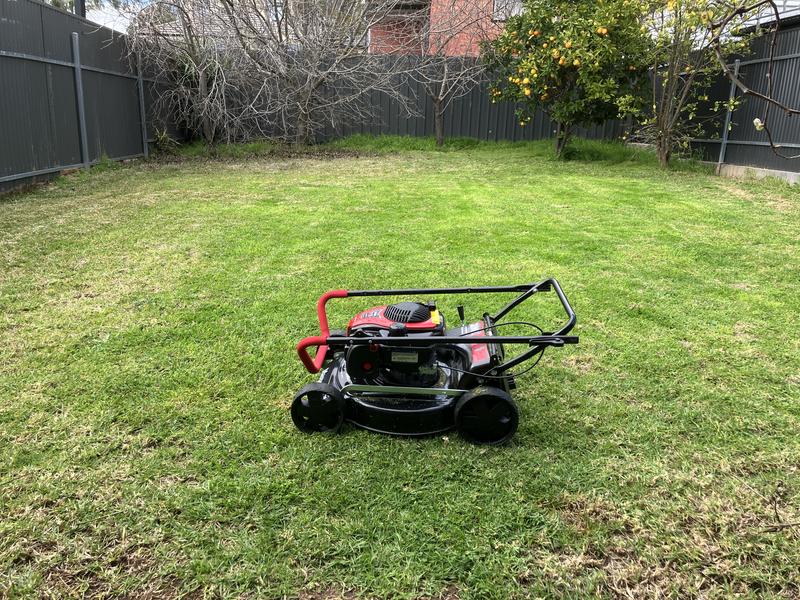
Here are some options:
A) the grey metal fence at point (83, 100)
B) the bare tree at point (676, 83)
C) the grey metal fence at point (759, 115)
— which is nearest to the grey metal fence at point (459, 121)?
the bare tree at point (676, 83)

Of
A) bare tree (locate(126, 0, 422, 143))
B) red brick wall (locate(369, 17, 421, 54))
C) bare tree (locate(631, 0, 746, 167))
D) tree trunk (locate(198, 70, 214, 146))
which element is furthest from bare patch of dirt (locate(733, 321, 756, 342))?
red brick wall (locate(369, 17, 421, 54))

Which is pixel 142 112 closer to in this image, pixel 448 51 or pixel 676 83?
pixel 448 51

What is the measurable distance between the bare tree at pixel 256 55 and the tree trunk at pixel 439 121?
3.48ft

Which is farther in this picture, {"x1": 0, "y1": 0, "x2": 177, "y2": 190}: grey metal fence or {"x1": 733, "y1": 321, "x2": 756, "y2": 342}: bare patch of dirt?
{"x1": 0, "y1": 0, "x2": 177, "y2": 190}: grey metal fence

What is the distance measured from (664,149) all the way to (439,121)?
5.42 meters

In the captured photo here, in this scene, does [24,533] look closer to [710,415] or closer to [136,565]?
[136,565]

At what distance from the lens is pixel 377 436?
97.8 inches

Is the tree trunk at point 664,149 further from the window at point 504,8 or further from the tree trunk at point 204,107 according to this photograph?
the tree trunk at point 204,107

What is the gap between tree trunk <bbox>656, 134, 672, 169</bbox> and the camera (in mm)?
10305

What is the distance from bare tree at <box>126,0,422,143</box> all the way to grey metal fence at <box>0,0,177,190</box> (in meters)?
0.83

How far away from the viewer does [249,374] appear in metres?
2.98

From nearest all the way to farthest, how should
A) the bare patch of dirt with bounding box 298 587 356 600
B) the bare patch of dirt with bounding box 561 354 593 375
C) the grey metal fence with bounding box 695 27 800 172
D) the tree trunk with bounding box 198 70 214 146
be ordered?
the bare patch of dirt with bounding box 298 587 356 600 → the bare patch of dirt with bounding box 561 354 593 375 → the grey metal fence with bounding box 695 27 800 172 → the tree trunk with bounding box 198 70 214 146

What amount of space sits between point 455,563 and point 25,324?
9.49 feet

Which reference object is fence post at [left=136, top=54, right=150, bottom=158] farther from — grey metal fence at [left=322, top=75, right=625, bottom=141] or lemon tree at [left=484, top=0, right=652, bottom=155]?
lemon tree at [left=484, top=0, right=652, bottom=155]
